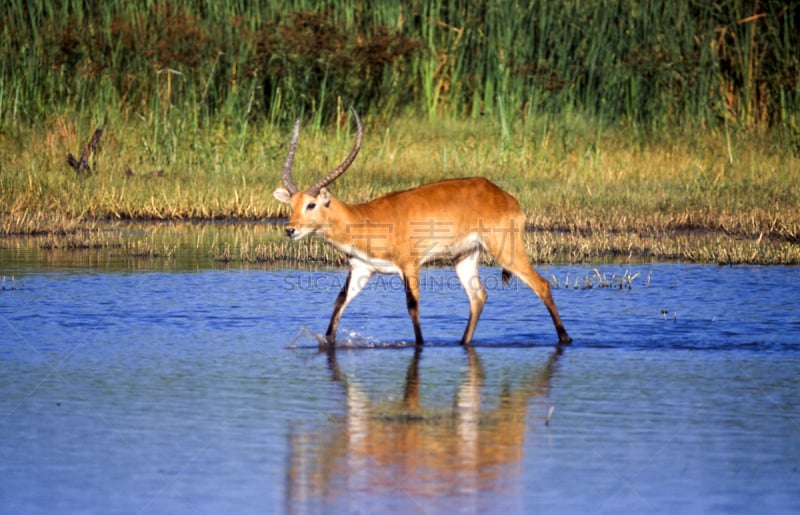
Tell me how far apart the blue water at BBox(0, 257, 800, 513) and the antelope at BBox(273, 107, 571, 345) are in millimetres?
344

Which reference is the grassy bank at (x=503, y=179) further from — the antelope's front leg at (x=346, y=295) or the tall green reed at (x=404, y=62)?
the antelope's front leg at (x=346, y=295)

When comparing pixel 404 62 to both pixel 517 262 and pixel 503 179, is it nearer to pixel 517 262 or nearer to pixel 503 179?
pixel 503 179

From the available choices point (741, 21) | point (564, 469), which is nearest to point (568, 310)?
point (564, 469)

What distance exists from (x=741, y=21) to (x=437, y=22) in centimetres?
473

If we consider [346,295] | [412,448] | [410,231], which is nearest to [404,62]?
[410,231]

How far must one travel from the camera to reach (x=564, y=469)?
5.73 meters

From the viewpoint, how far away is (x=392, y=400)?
7.20 meters

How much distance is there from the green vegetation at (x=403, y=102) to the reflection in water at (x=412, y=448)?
331 inches

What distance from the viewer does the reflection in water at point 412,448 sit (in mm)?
5406

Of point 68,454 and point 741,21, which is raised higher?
point 741,21

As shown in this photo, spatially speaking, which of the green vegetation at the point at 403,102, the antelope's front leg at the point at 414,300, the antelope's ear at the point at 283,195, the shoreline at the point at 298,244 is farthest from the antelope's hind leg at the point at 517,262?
the green vegetation at the point at 403,102

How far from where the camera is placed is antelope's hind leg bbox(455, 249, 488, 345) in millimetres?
9109

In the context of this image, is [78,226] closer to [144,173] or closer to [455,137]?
[144,173]

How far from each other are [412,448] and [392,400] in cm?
114
